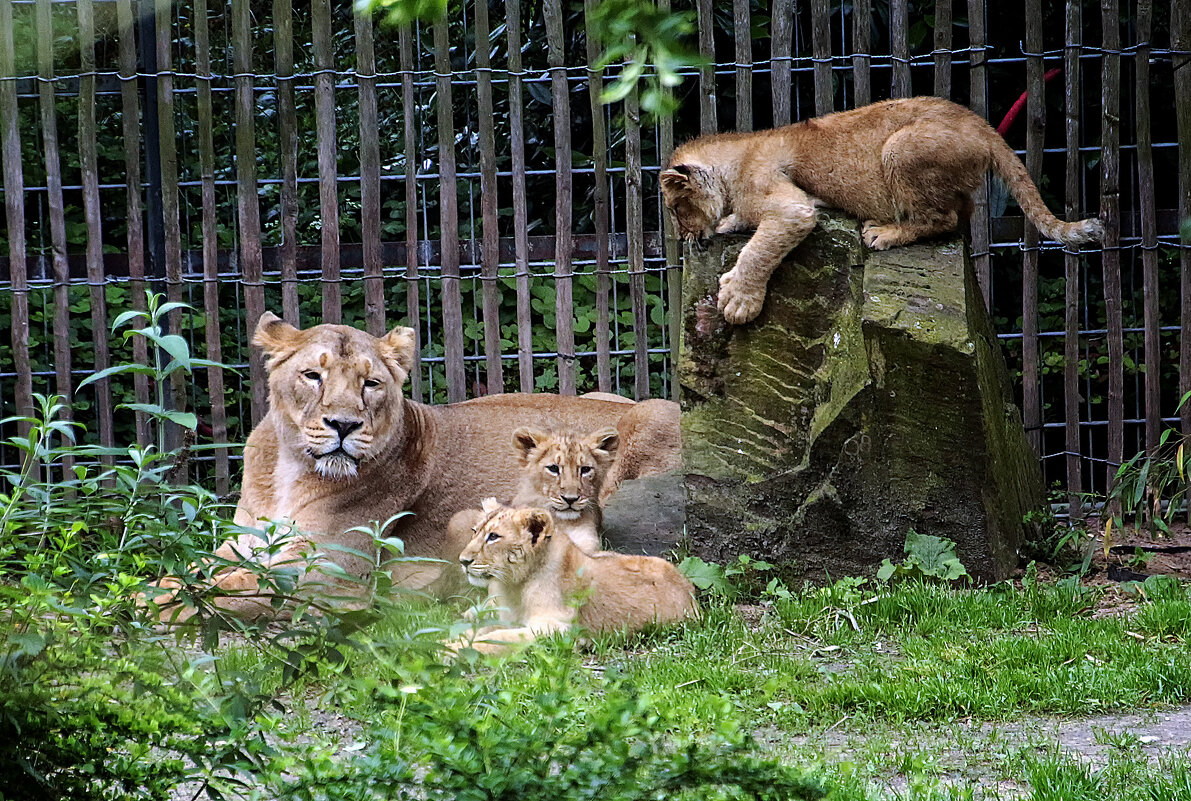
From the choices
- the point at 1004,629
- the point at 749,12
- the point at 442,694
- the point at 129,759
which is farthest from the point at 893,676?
the point at 749,12

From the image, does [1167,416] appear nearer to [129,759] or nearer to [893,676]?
[893,676]

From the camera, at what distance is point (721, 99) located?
9.02 meters

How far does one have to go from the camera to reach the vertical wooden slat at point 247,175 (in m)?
7.38

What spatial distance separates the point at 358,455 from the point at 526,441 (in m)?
0.80

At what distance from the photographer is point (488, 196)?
7.54 meters

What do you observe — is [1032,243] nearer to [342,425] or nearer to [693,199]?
[693,199]

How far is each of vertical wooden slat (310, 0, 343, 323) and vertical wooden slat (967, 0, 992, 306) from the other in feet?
11.4

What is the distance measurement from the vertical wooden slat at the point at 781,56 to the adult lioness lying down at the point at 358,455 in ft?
7.51

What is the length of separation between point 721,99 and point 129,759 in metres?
7.16

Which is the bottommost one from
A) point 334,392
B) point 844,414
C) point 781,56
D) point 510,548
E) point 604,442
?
point 510,548

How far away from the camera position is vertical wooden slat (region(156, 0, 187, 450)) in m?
7.49

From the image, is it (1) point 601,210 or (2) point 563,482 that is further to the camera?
(1) point 601,210

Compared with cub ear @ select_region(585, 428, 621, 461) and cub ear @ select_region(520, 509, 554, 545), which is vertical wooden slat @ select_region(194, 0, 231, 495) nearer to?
cub ear @ select_region(585, 428, 621, 461)

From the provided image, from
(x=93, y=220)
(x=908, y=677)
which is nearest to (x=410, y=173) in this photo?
(x=93, y=220)
